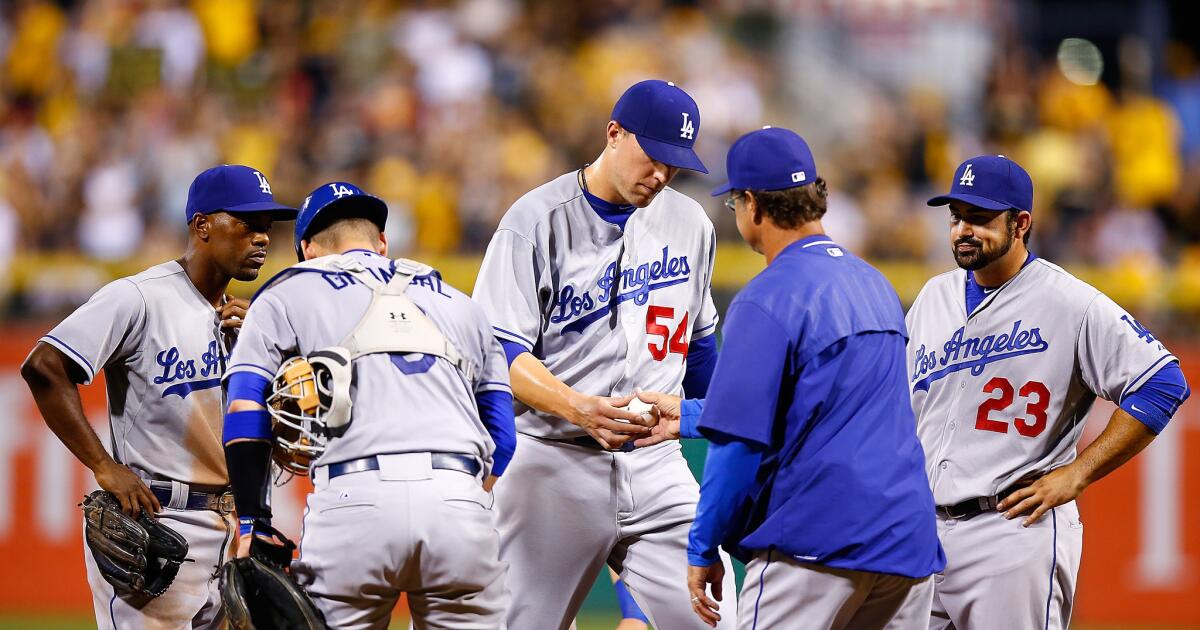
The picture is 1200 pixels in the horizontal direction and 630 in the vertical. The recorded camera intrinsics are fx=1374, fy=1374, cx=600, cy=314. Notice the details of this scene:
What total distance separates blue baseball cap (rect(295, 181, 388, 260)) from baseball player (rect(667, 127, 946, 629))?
1285mm

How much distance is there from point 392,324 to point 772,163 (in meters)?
1.27

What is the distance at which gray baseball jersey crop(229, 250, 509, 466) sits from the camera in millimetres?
4172

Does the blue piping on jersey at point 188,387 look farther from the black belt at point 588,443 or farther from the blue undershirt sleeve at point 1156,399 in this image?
the blue undershirt sleeve at point 1156,399

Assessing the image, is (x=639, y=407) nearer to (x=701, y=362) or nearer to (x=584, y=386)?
(x=584, y=386)

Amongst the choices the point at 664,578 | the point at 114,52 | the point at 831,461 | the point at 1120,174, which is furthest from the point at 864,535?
the point at 114,52

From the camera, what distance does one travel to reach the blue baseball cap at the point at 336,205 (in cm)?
457

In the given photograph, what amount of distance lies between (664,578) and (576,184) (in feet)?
5.19

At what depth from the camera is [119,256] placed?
11289mm

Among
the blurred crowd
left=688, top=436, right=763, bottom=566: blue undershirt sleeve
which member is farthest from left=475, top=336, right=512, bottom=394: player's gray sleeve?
the blurred crowd

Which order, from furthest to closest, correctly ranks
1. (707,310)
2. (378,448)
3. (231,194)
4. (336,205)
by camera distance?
1. (707,310)
2. (231,194)
3. (336,205)
4. (378,448)

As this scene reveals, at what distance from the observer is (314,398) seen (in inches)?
160

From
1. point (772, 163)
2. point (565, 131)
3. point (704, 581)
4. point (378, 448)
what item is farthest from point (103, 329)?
point (565, 131)

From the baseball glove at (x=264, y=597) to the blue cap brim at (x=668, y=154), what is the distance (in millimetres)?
2051

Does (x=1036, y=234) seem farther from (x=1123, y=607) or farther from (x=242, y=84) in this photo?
(x=242, y=84)
